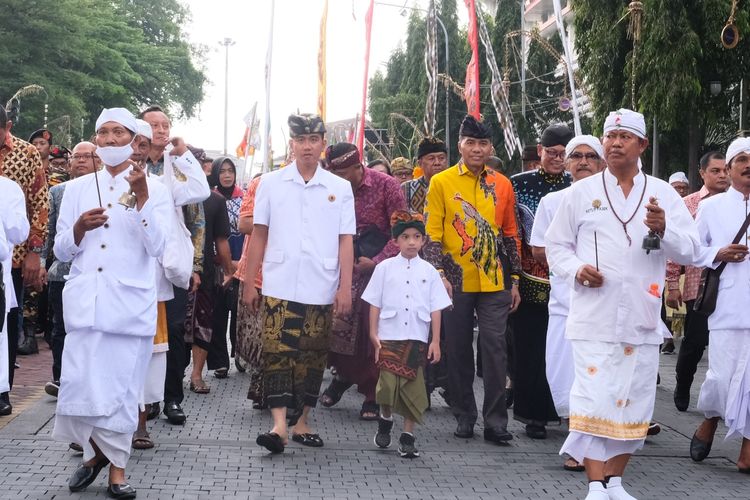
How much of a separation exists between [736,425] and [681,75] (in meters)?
14.5

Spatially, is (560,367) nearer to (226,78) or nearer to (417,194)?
(417,194)

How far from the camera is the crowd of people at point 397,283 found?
6434 mm

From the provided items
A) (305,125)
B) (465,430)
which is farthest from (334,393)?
(305,125)

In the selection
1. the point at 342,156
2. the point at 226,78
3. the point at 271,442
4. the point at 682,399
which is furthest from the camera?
the point at 226,78

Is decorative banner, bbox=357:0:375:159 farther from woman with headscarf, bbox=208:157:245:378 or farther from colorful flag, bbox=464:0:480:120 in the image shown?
woman with headscarf, bbox=208:157:245:378

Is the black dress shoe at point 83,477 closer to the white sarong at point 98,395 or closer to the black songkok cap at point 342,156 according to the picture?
the white sarong at point 98,395

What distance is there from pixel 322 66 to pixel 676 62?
6171 millimetres

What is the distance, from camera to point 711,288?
26.3 feet

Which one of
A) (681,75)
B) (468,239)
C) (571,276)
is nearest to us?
(571,276)

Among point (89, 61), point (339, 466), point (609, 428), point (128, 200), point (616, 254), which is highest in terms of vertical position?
point (89, 61)

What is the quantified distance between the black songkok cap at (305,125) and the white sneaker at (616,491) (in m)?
3.13

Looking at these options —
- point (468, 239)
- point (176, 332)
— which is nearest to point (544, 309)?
point (468, 239)

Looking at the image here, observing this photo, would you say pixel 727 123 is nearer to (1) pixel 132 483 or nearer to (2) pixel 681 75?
(2) pixel 681 75

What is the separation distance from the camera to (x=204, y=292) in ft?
35.3
